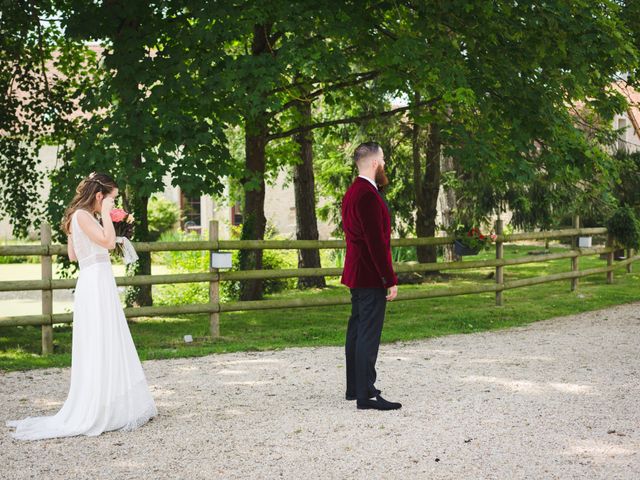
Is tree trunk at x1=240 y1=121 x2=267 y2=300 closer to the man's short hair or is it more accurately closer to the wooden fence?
the wooden fence

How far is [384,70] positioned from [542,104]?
224cm

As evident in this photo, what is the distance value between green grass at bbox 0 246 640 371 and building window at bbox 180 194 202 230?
16838 millimetres

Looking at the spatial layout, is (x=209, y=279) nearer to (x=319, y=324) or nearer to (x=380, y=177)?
(x=319, y=324)

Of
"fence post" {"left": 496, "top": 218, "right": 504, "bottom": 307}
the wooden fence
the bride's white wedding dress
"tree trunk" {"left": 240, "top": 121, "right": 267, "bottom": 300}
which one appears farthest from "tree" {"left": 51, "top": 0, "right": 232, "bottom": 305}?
"fence post" {"left": 496, "top": 218, "right": 504, "bottom": 307}

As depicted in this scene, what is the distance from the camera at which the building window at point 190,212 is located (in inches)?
1302

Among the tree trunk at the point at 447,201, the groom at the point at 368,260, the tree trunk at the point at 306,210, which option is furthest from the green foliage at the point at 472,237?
the tree trunk at the point at 447,201

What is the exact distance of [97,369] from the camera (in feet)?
18.9

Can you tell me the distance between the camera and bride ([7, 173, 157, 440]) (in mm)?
5738

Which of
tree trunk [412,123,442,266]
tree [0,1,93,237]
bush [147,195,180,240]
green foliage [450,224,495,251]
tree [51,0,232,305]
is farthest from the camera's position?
bush [147,195,180,240]

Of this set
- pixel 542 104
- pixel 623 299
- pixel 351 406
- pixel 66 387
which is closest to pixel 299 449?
pixel 351 406

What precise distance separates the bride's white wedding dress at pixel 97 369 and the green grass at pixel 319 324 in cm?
300

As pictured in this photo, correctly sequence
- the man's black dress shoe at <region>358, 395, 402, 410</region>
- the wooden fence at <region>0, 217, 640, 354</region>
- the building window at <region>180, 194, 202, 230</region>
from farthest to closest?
the building window at <region>180, 194, 202, 230</region>, the wooden fence at <region>0, 217, 640, 354</region>, the man's black dress shoe at <region>358, 395, 402, 410</region>

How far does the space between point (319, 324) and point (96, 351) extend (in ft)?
21.5

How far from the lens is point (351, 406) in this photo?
6.37 metres
